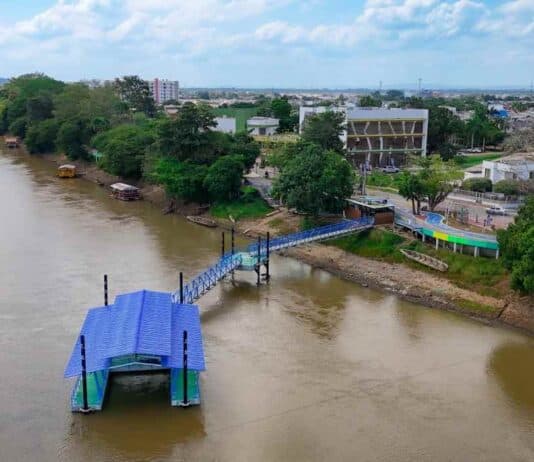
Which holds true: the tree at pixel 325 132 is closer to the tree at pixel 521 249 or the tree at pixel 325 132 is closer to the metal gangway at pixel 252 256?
the metal gangway at pixel 252 256

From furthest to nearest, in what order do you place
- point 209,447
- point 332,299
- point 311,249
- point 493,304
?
point 311,249 → point 332,299 → point 493,304 → point 209,447

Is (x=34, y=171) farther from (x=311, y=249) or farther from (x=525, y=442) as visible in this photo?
(x=525, y=442)

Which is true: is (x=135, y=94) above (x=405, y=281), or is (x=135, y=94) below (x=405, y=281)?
above

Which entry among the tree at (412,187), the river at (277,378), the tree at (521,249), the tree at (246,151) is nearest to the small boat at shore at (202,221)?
the tree at (246,151)

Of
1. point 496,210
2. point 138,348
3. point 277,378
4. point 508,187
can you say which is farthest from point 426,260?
point 138,348

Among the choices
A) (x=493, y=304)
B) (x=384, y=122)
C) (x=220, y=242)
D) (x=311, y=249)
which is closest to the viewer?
(x=493, y=304)

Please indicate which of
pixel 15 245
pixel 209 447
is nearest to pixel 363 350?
pixel 209 447

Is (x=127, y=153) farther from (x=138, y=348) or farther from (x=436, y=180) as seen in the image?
(x=138, y=348)
